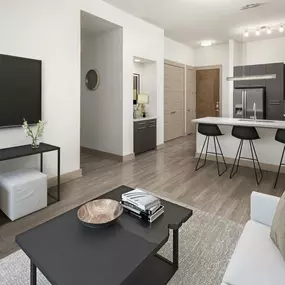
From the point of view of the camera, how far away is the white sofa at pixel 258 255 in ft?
4.01

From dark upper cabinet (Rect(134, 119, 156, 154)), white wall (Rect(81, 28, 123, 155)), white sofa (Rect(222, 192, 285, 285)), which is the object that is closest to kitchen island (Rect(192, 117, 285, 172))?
dark upper cabinet (Rect(134, 119, 156, 154))

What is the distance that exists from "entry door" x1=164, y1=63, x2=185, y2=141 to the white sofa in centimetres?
551

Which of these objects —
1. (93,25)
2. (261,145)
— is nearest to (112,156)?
(93,25)

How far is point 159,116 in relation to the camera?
6.31 metres

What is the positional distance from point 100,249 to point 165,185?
244 cm

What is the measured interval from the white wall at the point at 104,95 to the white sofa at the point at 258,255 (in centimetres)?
371

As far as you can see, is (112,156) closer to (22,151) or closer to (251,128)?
(22,151)

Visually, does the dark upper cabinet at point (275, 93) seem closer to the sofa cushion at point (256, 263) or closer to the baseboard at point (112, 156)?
the baseboard at point (112, 156)

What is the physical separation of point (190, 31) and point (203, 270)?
600cm

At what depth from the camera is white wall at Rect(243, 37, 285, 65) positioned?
6.99 m

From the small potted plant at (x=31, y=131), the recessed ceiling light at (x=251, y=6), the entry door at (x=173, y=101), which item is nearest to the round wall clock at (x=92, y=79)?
the entry door at (x=173, y=101)

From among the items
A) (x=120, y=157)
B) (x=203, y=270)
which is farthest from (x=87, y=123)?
(x=203, y=270)

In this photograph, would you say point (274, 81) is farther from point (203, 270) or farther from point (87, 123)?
point (203, 270)

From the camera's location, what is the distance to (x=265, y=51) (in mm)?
7223
